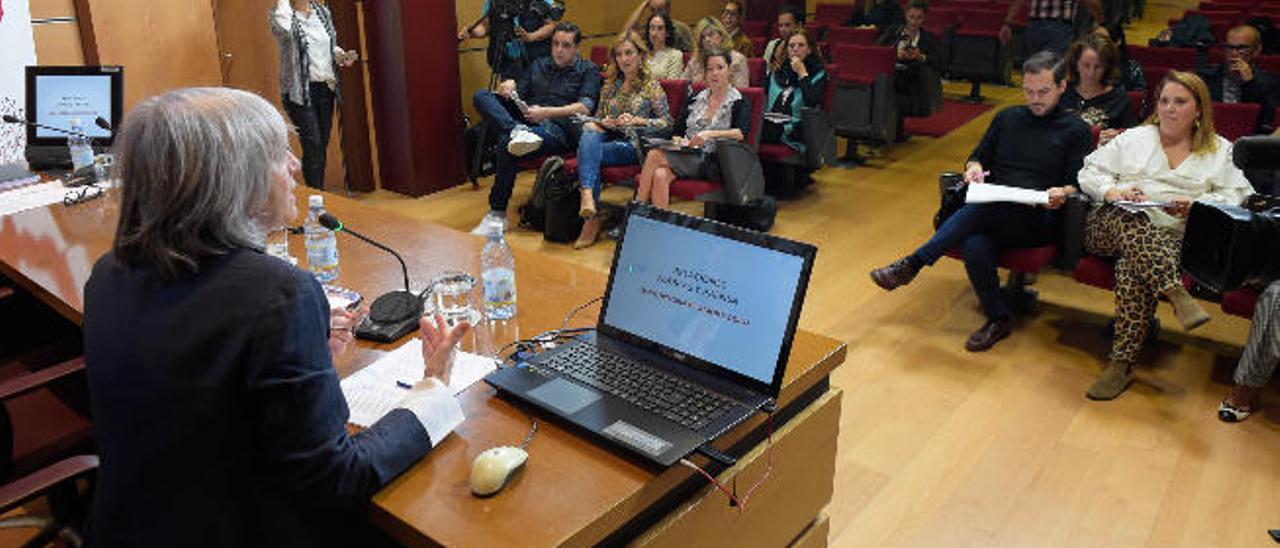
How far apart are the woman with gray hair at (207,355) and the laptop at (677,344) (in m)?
0.40

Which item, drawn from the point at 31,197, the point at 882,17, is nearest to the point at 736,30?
the point at 882,17

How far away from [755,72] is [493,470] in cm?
469

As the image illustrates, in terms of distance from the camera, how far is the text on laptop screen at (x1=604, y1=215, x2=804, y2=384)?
5.43 ft

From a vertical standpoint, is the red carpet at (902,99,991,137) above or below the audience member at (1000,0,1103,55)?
below

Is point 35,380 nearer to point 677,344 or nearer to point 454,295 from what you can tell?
point 454,295

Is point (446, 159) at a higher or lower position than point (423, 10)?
lower

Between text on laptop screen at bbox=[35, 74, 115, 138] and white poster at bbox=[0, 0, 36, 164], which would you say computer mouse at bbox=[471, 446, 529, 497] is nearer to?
text on laptop screen at bbox=[35, 74, 115, 138]

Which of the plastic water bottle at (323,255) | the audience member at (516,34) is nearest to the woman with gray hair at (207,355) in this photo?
the plastic water bottle at (323,255)

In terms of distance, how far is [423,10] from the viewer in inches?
224

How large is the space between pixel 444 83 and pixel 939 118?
4196 millimetres

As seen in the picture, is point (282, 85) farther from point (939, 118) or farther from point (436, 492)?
point (939, 118)

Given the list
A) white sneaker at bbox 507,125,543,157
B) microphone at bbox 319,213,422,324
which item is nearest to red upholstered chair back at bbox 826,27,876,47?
white sneaker at bbox 507,125,543,157

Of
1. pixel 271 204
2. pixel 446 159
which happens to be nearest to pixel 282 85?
pixel 446 159

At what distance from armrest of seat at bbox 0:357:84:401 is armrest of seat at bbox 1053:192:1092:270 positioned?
3.17 metres
